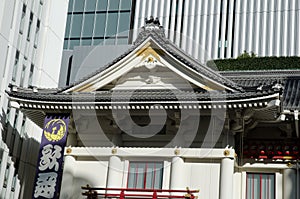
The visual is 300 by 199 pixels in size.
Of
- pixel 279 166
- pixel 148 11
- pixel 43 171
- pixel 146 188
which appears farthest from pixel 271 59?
pixel 148 11

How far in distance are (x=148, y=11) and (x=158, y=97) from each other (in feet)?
98.1

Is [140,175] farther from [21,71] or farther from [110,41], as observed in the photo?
[110,41]

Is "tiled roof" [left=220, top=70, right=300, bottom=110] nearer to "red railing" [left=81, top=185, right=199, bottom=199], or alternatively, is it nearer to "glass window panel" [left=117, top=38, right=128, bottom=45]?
"red railing" [left=81, top=185, right=199, bottom=199]

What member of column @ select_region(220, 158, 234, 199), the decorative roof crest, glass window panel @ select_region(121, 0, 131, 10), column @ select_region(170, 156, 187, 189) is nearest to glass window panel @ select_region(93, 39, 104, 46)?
glass window panel @ select_region(121, 0, 131, 10)

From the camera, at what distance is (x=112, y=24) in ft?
154

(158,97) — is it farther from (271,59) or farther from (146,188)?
(271,59)

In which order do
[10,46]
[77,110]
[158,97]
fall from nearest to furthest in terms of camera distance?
[158,97] → [77,110] → [10,46]

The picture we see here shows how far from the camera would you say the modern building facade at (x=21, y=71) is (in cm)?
2211

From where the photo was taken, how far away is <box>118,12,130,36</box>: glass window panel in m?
46.0

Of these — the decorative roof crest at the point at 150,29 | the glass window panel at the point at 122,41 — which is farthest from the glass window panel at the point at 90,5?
the decorative roof crest at the point at 150,29

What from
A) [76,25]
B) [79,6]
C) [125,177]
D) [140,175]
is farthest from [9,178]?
[79,6]

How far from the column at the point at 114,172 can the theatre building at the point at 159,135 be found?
35 mm

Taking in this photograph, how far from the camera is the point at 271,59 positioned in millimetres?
27672

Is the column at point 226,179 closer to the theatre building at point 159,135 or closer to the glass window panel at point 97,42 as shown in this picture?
the theatre building at point 159,135
